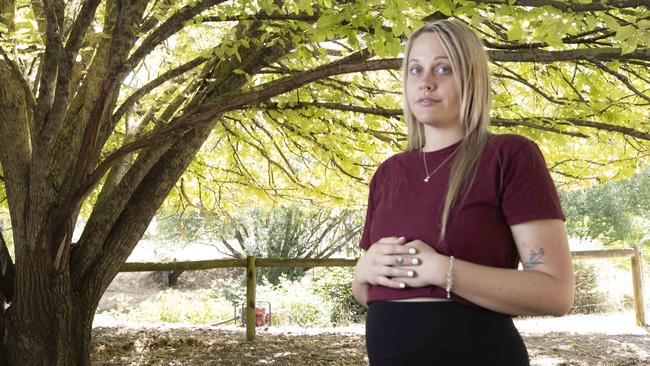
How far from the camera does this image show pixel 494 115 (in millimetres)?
4918

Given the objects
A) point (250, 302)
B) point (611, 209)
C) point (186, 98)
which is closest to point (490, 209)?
point (186, 98)

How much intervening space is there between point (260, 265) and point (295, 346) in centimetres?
146

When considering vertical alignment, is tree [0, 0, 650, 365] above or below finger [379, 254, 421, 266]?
above

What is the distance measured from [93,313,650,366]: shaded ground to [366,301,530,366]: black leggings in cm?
483

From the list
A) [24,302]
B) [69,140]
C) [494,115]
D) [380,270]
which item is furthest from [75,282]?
[380,270]

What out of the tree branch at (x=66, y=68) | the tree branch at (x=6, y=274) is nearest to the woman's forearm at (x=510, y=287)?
the tree branch at (x=66, y=68)

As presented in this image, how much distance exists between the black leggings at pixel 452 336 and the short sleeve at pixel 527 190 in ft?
0.61

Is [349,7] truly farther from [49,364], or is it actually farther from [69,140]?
[49,364]

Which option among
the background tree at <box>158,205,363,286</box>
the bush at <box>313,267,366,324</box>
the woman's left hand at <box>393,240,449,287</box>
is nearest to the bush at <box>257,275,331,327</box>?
the bush at <box>313,267,366,324</box>

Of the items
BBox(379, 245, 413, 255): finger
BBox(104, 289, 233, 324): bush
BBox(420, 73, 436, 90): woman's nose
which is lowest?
BBox(104, 289, 233, 324): bush

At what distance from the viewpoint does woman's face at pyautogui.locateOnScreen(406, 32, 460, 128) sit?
1.34 metres

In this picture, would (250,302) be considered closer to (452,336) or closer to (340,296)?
(340,296)

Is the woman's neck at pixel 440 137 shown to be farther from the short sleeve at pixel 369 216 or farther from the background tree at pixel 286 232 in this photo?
the background tree at pixel 286 232

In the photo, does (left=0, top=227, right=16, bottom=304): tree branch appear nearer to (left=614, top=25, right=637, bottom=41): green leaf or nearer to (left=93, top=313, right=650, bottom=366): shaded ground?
(left=93, top=313, right=650, bottom=366): shaded ground
